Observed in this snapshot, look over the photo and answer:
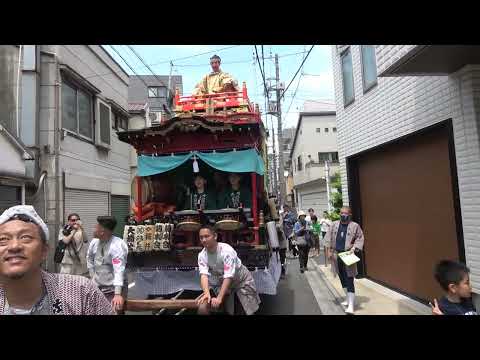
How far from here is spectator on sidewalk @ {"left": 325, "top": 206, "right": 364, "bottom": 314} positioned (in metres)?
5.98

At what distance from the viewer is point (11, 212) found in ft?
6.04

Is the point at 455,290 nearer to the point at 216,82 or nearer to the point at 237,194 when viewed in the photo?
the point at 237,194

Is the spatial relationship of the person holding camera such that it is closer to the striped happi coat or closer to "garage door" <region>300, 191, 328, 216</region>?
the striped happi coat

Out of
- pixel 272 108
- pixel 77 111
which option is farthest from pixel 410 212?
pixel 272 108

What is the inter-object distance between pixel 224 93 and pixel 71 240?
4.50 meters

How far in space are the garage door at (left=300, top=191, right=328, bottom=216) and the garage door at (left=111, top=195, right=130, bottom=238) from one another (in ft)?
38.3

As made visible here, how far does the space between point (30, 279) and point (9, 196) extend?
7895mm

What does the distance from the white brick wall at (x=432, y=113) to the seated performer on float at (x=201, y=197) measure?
11.9 ft

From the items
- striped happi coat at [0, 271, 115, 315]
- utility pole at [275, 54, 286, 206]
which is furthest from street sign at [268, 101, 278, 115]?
striped happi coat at [0, 271, 115, 315]

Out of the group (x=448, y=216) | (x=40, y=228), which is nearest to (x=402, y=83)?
(x=448, y=216)

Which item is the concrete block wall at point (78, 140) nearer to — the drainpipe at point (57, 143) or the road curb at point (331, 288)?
the drainpipe at point (57, 143)

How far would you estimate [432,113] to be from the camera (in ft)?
18.4
